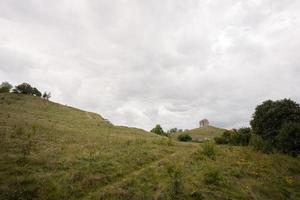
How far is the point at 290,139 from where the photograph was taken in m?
30.0

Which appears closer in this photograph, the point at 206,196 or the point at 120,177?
the point at 206,196

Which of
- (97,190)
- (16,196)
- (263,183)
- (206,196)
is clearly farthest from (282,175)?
(16,196)

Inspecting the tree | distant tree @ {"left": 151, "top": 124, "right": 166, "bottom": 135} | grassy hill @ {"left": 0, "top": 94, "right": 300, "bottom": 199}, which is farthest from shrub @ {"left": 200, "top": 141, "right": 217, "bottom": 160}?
distant tree @ {"left": 151, "top": 124, "right": 166, "bottom": 135}

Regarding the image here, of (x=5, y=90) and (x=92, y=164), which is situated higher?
(x=5, y=90)

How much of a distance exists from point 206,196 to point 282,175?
931 cm

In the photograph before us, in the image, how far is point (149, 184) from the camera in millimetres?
10938

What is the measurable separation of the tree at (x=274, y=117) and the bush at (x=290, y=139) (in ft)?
13.1

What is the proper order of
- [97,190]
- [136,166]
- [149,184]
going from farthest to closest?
[136,166]
[149,184]
[97,190]

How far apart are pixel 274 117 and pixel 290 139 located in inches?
338

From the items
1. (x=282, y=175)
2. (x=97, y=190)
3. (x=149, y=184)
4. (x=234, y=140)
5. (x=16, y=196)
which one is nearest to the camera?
(x=16, y=196)

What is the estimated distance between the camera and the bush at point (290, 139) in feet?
95.8

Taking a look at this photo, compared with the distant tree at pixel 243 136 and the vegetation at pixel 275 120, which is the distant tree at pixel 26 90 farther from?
the vegetation at pixel 275 120

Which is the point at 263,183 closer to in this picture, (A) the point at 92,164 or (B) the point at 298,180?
(B) the point at 298,180

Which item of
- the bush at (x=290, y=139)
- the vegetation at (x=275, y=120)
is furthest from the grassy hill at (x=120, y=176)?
the vegetation at (x=275, y=120)
